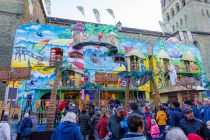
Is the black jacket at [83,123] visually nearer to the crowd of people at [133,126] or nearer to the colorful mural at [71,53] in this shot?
the crowd of people at [133,126]

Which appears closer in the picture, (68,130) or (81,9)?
(68,130)

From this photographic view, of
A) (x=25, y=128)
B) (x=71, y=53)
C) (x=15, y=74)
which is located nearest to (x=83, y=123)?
(x=25, y=128)

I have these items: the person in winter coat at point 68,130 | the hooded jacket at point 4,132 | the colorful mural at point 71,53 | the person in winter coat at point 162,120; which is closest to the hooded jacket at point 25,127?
the hooded jacket at point 4,132

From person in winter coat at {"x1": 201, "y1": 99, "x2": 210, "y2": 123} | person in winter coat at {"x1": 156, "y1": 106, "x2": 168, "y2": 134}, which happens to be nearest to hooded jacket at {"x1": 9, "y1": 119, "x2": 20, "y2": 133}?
person in winter coat at {"x1": 156, "y1": 106, "x2": 168, "y2": 134}

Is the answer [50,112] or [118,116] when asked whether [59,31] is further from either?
[118,116]

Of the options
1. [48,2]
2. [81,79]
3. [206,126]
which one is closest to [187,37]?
[81,79]

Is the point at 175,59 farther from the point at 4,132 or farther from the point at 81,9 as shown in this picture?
the point at 4,132

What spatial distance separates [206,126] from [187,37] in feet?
83.9

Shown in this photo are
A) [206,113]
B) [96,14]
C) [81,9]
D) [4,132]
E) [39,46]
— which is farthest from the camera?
[96,14]

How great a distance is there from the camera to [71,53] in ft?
62.4

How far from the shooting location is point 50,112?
873cm

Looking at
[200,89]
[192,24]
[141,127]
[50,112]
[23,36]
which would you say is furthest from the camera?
[192,24]

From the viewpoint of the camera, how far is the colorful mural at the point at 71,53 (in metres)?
17.1

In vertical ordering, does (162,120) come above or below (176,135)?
below
